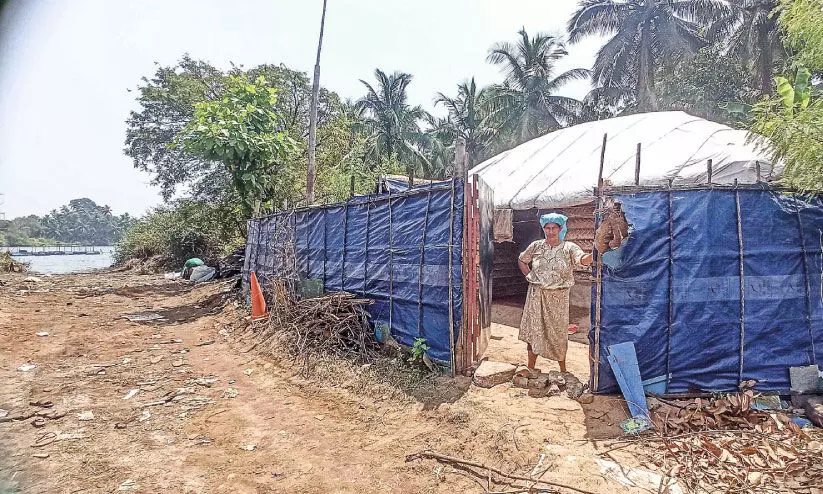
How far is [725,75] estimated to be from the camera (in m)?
20.0

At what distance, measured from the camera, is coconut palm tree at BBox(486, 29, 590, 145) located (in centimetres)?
2466

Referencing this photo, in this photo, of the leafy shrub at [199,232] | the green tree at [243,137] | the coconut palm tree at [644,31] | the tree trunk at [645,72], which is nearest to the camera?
the green tree at [243,137]

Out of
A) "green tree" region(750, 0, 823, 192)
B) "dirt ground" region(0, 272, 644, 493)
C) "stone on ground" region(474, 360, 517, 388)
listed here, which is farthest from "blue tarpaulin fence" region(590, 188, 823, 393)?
"stone on ground" region(474, 360, 517, 388)

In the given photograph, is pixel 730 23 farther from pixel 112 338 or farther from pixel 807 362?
pixel 112 338

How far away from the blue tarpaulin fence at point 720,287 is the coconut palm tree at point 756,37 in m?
19.9

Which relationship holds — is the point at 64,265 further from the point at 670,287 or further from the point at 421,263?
the point at 670,287

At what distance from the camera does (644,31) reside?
21203mm

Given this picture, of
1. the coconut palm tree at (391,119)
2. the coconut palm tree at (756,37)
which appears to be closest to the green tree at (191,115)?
the coconut palm tree at (391,119)

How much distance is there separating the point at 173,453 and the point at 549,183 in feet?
26.6

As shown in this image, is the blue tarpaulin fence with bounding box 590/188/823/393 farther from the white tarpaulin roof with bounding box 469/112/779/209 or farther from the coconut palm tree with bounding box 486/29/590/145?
the coconut palm tree with bounding box 486/29/590/145

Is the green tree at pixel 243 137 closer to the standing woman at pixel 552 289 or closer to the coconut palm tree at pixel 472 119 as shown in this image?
the standing woman at pixel 552 289

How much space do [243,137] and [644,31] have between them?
21381mm

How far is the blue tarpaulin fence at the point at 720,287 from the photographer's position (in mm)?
4191

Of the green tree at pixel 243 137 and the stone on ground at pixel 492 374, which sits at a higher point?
the green tree at pixel 243 137
